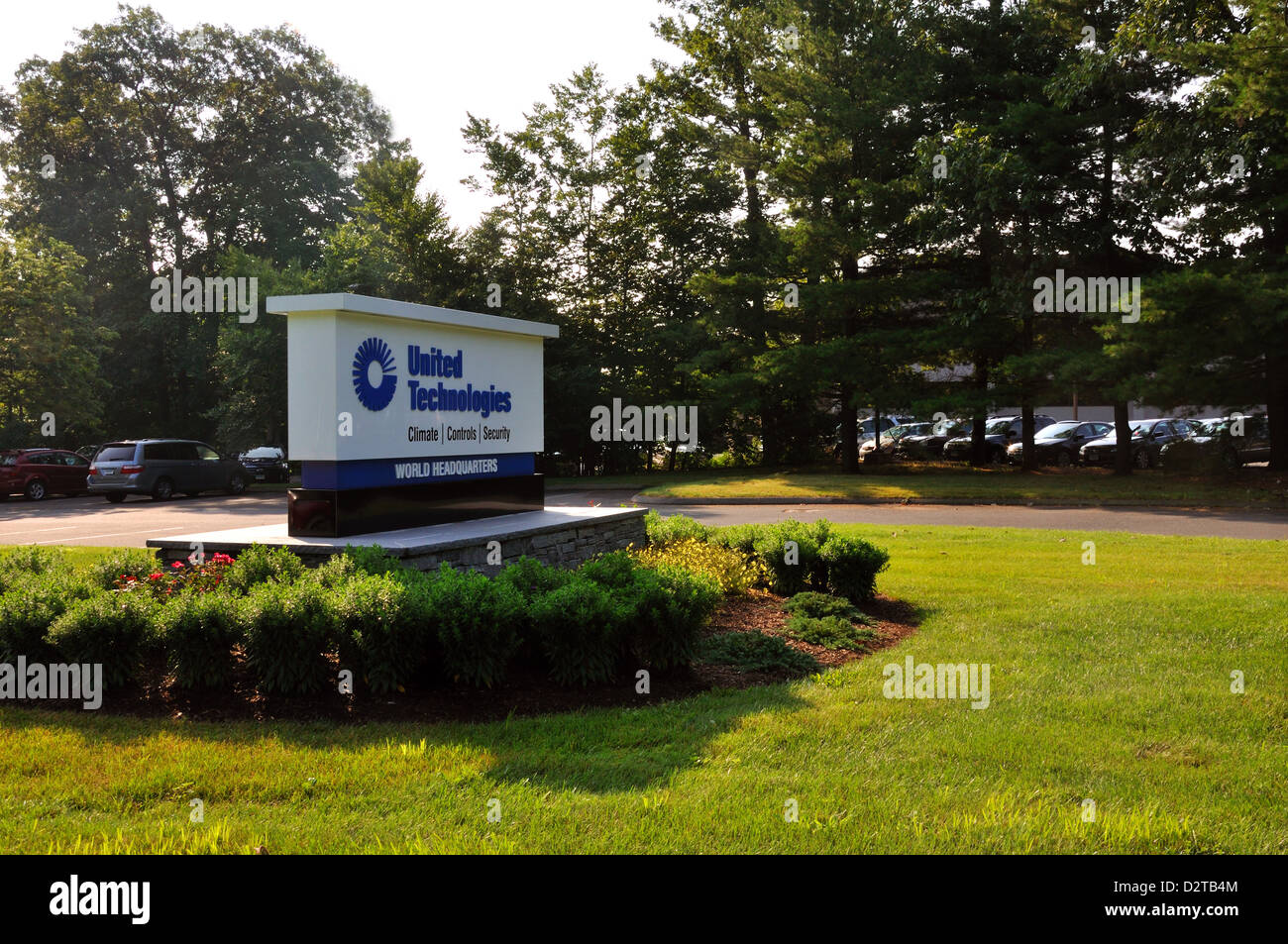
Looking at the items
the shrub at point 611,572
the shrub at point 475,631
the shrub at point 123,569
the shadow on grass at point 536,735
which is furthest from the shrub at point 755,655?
the shrub at point 123,569

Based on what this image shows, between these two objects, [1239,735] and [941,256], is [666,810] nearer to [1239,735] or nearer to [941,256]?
[1239,735]

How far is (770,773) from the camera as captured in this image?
4.67 m

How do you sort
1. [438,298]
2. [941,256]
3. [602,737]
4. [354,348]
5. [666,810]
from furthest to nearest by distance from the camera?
[438,298] < [941,256] < [354,348] < [602,737] < [666,810]

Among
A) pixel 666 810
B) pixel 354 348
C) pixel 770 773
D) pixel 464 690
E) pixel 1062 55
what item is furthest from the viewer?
pixel 1062 55

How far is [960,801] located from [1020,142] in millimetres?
26198

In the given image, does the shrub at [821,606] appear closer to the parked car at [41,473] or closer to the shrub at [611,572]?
the shrub at [611,572]

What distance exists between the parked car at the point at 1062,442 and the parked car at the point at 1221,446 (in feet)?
11.5

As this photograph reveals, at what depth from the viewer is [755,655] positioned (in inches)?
288

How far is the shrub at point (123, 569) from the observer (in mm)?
7367

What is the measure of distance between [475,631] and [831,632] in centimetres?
341

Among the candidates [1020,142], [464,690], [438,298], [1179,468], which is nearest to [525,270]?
[438,298]

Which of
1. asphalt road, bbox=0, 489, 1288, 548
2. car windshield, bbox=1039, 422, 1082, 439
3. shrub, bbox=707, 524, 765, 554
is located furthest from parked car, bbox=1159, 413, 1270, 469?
shrub, bbox=707, 524, 765, 554

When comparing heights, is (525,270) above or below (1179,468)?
above

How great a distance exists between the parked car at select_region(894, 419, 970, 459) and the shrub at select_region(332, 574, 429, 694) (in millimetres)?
31579
